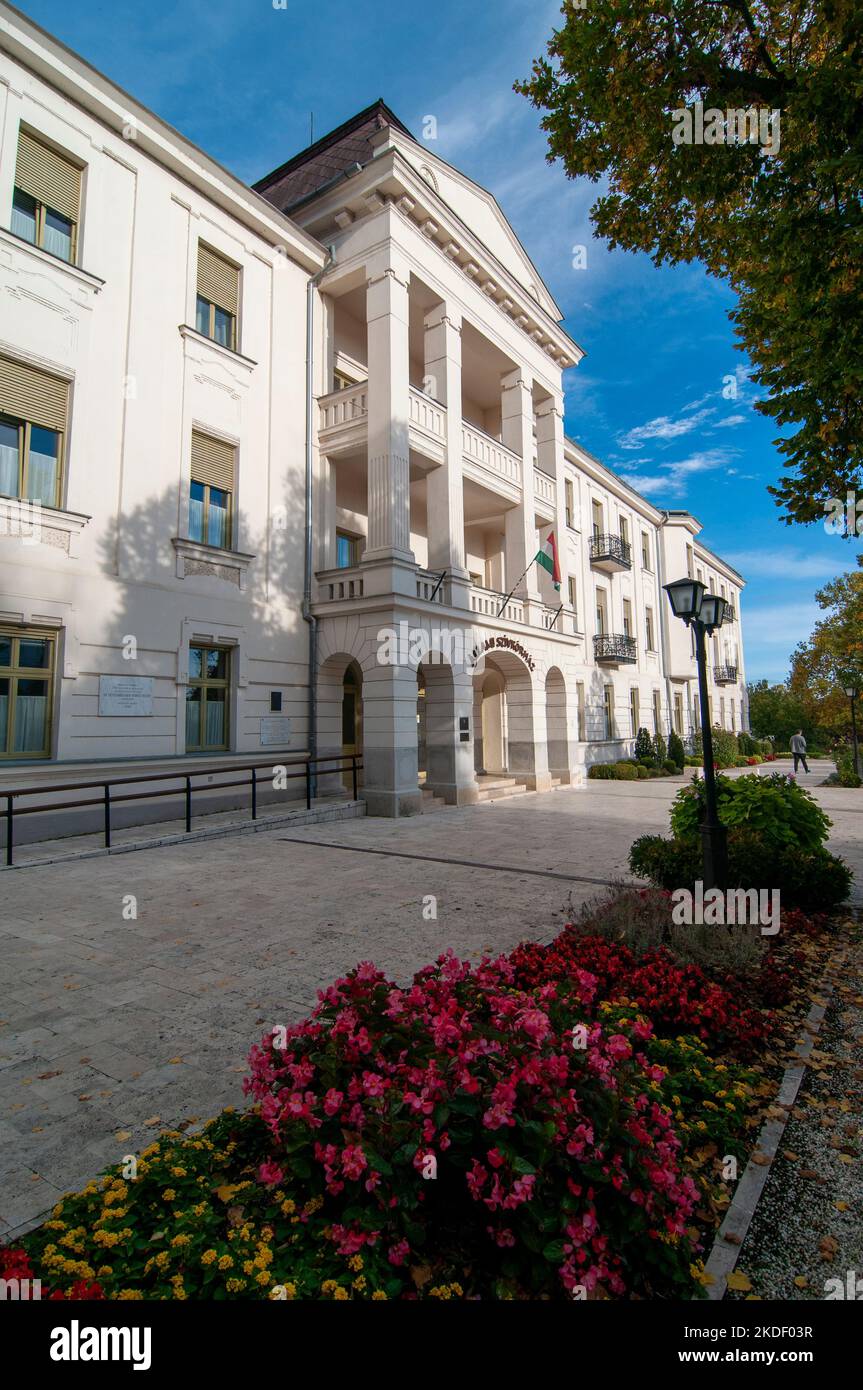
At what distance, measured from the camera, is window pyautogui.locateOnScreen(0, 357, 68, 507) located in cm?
972

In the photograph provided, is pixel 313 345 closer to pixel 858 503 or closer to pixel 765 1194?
pixel 858 503

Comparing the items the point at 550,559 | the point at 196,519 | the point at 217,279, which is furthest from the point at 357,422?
the point at 550,559

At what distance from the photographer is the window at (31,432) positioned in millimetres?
9719

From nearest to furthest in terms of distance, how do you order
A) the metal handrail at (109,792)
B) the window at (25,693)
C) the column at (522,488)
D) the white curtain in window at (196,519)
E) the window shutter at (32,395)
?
the metal handrail at (109,792) < the window at (25,693) < the window shutter at (32,395) < the white curtain in window at (196,519) < the column at (522,488)

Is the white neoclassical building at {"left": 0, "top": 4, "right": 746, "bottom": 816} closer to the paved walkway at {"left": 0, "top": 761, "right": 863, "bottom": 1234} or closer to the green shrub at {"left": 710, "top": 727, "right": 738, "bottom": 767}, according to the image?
the paved walkway at {"left": 0, "top": 761, "right": 863, "bottom": 1234}

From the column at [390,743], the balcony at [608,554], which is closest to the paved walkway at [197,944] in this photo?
the column at [390,743]

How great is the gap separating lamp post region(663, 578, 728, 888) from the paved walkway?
52.5 inches

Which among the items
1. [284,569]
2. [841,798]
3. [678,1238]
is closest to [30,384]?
[284,569]

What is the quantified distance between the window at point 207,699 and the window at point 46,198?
22.9 ft

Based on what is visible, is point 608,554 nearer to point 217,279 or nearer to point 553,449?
point 553,449

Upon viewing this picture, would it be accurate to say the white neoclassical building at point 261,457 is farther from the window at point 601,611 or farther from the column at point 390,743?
the window at point 601,611

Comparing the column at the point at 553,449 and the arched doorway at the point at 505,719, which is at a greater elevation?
the column at the point at 553,449

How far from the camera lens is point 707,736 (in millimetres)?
6156
